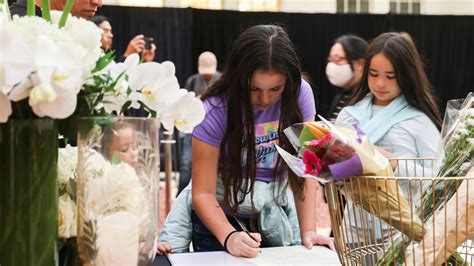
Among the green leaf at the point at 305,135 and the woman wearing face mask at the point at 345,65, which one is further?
the woman wearing face mask at the point at 345,65

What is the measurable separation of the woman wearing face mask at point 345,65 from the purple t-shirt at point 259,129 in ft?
4.88

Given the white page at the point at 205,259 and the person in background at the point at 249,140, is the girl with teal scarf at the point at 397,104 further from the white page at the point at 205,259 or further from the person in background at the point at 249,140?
the white page at the point at 205,259

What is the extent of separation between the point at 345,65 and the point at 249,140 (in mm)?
1741

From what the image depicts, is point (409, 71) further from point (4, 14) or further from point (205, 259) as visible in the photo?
point (4, 14)

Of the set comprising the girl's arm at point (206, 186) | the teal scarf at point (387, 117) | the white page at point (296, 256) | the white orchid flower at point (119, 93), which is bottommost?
the white page at point (296, 256)

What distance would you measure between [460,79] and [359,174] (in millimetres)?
7885

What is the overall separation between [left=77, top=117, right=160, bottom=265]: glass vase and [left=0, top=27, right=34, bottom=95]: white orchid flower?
0.11m

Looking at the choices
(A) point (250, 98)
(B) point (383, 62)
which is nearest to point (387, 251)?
(A) point (250, 98)

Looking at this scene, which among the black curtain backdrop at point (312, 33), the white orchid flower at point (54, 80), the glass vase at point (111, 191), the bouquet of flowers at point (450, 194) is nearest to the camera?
the white orchid flower at point (54, 80)

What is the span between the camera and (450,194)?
871 millimetres

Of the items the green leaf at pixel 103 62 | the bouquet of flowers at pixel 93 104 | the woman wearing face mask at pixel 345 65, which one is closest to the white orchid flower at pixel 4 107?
the bouquet of flowers at pixel 93 104

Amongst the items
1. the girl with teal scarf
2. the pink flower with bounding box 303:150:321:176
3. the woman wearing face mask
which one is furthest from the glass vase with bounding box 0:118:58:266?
the woman wearing face mask

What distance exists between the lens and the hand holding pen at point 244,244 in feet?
4.06

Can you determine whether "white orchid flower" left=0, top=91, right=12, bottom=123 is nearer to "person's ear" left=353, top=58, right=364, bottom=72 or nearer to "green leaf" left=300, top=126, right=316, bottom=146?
"green leaf" left=300, top=126, right=316, bottom=146
